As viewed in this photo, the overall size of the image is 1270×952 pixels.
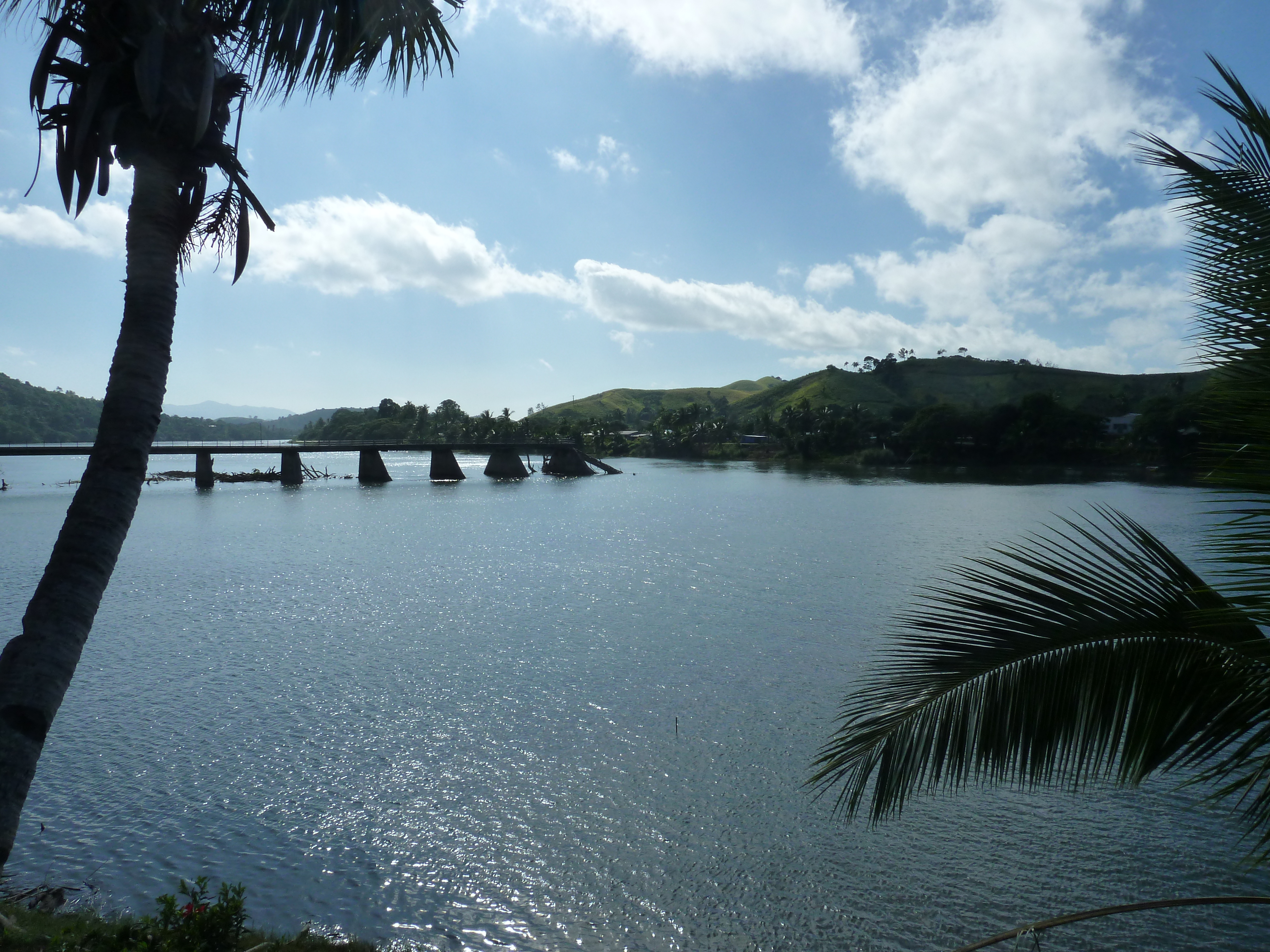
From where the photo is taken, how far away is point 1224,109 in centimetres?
554

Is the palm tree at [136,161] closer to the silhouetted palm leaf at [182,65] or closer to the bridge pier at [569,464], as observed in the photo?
the silhouetted palm leaf at [182,65]

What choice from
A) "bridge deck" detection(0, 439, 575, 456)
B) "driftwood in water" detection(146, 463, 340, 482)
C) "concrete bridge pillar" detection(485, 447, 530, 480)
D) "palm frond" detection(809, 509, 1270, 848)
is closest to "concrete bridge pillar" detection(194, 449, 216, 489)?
"bridge deck" detection(0, 439, 575, 456)

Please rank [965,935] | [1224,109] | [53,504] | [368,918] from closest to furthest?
1. [1224,109]
2. [965,935]
3. [368,918]
4. [53,504]

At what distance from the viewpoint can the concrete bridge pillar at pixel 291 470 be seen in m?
122

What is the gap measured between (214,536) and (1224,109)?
66.2 m

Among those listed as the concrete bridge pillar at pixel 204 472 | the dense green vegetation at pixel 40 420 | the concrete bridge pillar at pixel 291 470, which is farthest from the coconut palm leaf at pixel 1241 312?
the dense green vegetation at pixel 40 420

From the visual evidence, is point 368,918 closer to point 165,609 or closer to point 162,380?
point 162,380

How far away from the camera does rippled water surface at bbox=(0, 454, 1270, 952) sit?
12.0 metres

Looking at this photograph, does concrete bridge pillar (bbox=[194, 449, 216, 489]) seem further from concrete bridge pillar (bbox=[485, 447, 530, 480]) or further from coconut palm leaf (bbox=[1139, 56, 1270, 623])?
coconut palm leaf (bbox=[1139, 56, 1270, 623])

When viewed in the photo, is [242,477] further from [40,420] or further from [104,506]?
[104,506]

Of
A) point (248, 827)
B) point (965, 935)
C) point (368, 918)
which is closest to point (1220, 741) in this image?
point (965, 935)

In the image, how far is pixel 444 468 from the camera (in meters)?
129

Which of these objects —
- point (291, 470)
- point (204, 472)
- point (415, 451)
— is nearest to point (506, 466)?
point (415, 451)

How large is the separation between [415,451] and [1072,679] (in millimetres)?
128214
